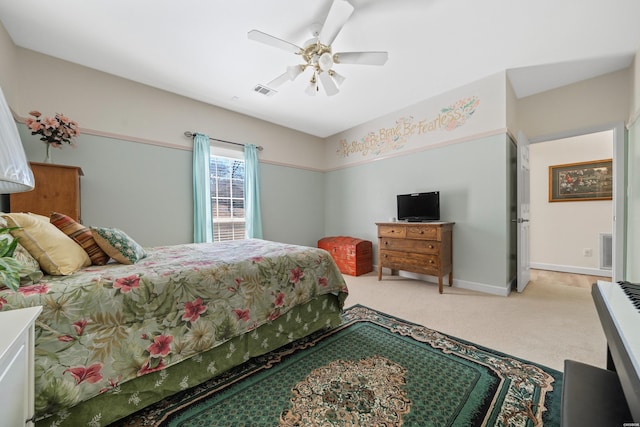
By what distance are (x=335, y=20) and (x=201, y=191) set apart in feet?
8.70

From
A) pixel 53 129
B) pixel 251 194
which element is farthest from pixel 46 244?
pixel 251 194

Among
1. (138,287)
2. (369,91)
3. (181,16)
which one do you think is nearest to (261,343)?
(138,287)

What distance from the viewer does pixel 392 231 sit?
3529 mm

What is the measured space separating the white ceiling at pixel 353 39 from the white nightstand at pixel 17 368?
2.25m

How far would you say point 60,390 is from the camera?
101 cm

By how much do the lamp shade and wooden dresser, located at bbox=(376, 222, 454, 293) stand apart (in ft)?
10.9

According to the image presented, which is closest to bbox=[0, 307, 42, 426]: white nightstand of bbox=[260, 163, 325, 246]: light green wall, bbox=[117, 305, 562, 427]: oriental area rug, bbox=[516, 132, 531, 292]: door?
bbox=[117, 305, 562, 427]: oriental area rug

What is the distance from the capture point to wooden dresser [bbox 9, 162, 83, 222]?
82.3 inches

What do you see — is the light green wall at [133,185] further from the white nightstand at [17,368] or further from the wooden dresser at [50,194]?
the white nightstand at [17,368]

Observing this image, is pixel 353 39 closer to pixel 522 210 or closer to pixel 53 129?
pixel 522 210

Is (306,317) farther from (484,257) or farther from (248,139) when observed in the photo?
(248,139)

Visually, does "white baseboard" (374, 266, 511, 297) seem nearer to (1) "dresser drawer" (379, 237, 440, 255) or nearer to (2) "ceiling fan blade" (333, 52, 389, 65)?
(1) "dresser drawer" (379, 237, 440, 255)

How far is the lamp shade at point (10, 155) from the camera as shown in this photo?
0.65 m

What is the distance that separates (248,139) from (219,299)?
3.20 metres
